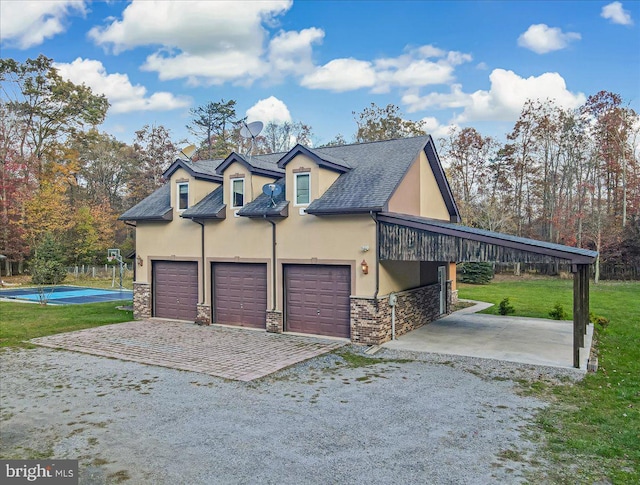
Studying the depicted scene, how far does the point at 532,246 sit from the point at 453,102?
26.0m

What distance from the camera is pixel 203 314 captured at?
52.2 ft

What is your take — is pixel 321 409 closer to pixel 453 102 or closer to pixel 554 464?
pixel 554 464

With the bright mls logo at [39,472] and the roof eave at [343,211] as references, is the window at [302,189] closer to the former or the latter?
the roof eave at [343,211]

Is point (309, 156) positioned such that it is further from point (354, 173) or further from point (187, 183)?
point (187, 183)

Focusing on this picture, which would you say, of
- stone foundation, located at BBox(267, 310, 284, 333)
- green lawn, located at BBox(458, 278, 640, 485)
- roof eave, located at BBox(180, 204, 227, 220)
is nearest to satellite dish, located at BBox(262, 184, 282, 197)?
roof eave, located at BBox(180, 204, 227, 220)

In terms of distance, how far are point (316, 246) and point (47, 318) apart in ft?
39.7

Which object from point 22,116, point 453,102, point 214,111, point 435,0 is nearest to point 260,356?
point 435,0

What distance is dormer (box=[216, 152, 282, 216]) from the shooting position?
15.1 meters

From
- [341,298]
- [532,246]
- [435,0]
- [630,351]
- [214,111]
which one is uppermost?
[214,111]

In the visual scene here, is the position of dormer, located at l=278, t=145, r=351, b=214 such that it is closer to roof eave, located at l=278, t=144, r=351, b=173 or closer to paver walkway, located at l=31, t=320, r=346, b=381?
roof eave, located at l=278, t=144, r=351, b=173

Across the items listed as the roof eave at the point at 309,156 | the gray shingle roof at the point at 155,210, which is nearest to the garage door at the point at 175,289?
the gray shingle roof at the point at 155,210

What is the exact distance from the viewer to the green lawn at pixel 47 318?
14.5m

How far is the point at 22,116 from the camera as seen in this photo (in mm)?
38000

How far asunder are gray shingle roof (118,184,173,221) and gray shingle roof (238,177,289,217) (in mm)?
3726
